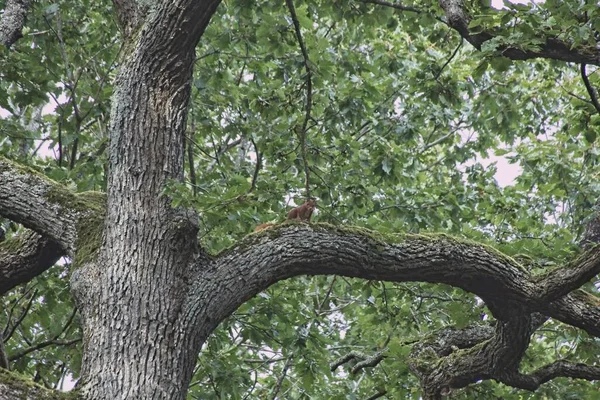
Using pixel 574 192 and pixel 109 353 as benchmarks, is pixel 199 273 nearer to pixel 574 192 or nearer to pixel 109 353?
pixel 109 353

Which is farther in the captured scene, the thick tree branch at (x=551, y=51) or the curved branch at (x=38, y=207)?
the thick tree branch at (x=551, y=51)

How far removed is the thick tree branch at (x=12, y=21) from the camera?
18.0 ft

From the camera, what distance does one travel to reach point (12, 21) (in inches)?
217

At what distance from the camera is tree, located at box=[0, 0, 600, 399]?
156 inches

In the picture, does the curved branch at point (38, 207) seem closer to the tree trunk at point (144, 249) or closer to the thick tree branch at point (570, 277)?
the tree trunk at point (144, 249)

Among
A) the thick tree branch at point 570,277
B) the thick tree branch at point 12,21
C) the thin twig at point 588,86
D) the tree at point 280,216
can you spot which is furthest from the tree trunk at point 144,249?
the thin twig at point 588,86

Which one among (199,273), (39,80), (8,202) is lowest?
(199,273)

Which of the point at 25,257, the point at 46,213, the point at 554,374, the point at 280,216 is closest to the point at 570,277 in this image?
the point at 554,374

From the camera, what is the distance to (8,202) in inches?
166

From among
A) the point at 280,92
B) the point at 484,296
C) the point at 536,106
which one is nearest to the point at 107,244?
the point at 484,296

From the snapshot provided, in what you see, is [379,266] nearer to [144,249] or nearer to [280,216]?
[144,249]

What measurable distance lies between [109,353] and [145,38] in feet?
5.78

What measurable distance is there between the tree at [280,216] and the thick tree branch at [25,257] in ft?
0.03

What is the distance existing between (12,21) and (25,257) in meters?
2.00
